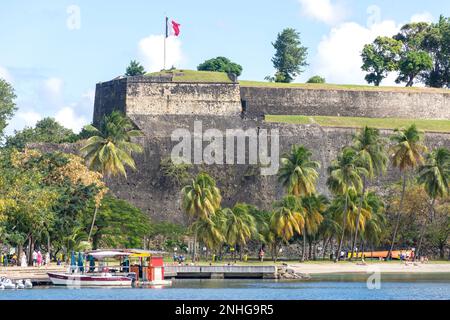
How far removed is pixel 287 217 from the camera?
204 feet

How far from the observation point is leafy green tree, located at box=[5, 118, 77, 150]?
83.4 m

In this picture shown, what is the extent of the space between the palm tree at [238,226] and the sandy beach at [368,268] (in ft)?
13.1

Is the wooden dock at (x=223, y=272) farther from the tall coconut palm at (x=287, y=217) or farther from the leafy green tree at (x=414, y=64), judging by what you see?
the leafy green tree at (x=414, y=64)

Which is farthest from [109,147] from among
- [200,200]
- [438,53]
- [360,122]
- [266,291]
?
[438,53]

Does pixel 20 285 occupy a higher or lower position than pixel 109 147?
lower

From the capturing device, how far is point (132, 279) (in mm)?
45594

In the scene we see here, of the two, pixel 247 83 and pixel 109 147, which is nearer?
pixel 109 147

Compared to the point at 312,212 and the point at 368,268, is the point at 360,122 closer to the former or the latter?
the point at 312,212

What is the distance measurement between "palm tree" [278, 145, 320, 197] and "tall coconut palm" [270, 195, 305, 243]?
2.18 m

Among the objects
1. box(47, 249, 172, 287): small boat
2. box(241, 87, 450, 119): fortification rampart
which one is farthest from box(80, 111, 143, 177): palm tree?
box(241, 87, 450, 119): fortification rampart

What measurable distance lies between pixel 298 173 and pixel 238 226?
5.97 meters

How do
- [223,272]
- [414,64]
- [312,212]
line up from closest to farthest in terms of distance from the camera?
[223,272]
[312,212]
[414,64]
